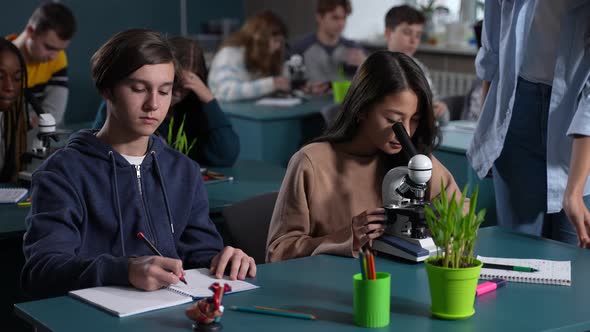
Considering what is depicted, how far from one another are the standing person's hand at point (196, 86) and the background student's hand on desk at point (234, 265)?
157 centimetres

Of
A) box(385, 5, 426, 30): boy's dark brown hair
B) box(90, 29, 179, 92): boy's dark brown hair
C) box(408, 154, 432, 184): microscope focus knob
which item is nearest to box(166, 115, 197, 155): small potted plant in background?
box(90, 29, 179, 92): boy's dark brown hair

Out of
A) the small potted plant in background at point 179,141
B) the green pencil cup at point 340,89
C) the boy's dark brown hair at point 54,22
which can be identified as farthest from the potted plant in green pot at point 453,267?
the green pencil cup at point 340,89

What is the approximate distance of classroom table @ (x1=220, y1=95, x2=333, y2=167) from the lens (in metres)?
4.74

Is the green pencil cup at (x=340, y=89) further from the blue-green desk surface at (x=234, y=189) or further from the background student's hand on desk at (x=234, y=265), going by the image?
the background student's hand on desk at (x=234, y=265)

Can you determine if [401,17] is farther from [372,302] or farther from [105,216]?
[372,302]

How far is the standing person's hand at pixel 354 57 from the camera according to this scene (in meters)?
5.78

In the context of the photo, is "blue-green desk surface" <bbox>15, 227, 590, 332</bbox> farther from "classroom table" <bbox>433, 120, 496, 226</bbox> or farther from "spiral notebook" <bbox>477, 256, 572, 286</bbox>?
"classroom table" <bbox>433, 120, 496, 226</bbox>

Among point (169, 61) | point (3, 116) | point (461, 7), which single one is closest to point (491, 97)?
point (169, 61)

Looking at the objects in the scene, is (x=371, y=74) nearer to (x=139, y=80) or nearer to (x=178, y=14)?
(x=139, y=80)

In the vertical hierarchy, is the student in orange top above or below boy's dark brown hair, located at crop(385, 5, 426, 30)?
below

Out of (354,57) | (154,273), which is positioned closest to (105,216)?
(154,273)

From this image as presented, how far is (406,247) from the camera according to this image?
1.96m

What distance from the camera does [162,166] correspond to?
6.84 feet

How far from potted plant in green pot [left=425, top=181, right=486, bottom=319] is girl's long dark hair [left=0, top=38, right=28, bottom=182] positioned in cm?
188
